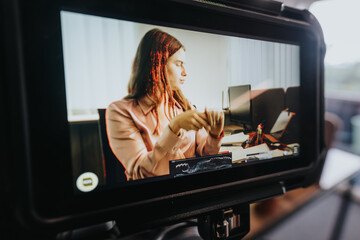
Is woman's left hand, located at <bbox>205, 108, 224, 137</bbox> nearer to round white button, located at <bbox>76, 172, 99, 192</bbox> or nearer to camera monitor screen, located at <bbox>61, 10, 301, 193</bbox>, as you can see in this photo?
camera monitor screen, located at <bbox>61, 10, 301, 193</bbox>

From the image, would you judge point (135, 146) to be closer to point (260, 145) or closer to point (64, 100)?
point (64, 100)

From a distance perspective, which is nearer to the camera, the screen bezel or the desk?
the screen bezel

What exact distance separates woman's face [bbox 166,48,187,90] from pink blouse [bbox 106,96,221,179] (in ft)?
0.15

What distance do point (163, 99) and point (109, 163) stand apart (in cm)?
15

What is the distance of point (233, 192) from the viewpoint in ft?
1.52

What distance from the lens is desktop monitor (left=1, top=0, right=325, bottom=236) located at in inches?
11.9

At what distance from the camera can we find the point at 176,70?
39 cm

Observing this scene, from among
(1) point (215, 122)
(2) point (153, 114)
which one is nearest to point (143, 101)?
(2) point (153, 114)

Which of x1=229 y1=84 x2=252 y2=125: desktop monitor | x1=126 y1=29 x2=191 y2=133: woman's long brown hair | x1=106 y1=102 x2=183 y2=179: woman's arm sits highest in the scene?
x1=126 y1=29 x2=191 y2=133: woman's long brown hair

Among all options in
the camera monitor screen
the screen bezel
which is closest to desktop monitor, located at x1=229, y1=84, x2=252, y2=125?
the camera monitor screen

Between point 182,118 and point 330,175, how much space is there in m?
0.91

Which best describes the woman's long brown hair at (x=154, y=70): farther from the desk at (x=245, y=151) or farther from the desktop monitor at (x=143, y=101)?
the desk at (x=245, y=151)

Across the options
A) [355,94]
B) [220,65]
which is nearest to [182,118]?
[220,65]

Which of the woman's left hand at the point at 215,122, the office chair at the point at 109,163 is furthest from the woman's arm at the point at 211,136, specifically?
the office chair at the point at 109,163
